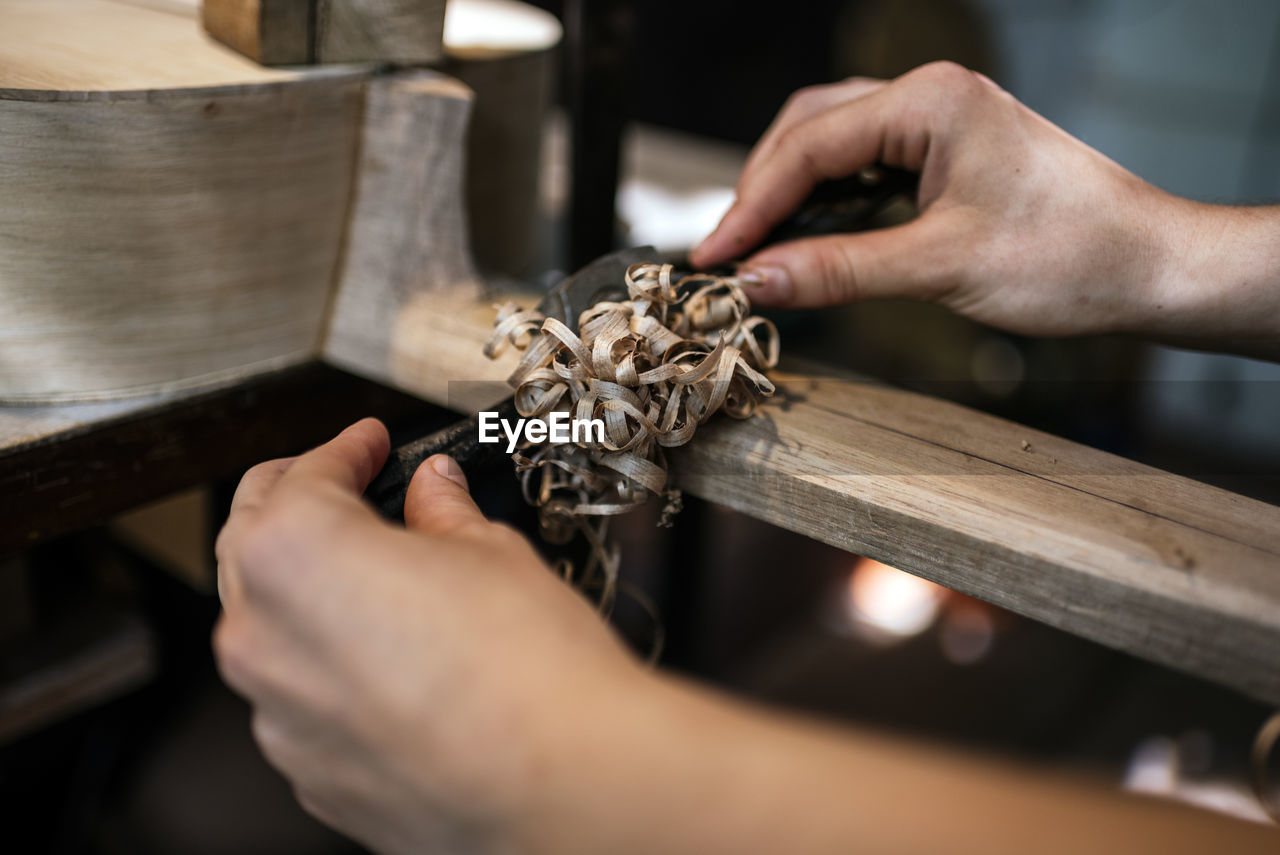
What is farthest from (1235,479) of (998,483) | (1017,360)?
(1017,360)

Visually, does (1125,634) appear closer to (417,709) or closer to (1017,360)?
(417,709)

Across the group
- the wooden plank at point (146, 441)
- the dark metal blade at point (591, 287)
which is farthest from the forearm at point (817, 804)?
the wooden plank at point (146, 441)

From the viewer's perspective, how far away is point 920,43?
2141 mm

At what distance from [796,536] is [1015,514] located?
1287mm

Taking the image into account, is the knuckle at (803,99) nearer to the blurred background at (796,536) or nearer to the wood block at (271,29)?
the blurred background at (796,536)

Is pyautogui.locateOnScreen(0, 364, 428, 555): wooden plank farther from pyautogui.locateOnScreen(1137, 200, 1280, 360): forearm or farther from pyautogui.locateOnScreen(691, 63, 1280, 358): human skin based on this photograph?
pyautogui.locateOnScreen(1137, 200, 1280, 360): forearm

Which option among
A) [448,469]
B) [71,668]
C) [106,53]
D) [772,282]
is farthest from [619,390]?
[71,668]

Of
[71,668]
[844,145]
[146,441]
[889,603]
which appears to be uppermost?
[844,145]

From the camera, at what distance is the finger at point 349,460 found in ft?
1.34

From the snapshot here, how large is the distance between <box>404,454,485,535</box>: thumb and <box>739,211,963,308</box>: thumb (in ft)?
0.97

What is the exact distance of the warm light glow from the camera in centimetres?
169

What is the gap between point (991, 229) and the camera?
26.3 inches

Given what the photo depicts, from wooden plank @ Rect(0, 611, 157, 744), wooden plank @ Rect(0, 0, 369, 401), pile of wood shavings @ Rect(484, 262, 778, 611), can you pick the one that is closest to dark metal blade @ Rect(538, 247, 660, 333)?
pile of wood shavings @ Rect(484, 262, 778, 611)

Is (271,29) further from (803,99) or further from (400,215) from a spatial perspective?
(803,99)
